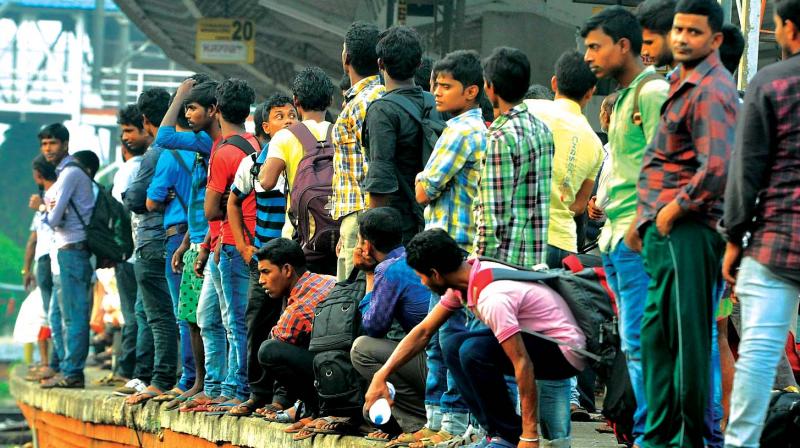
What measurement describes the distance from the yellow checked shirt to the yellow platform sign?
19.7m

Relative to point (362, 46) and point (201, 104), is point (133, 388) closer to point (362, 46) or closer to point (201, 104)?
point (201, 104)

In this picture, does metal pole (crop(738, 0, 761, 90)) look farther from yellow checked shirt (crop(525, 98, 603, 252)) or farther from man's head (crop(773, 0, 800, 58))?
man's head (crop(773, 0, 800, 58))

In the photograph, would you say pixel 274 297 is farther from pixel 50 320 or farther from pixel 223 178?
pixel 50 320

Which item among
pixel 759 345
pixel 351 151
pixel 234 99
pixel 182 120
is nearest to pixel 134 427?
pixel 182 120

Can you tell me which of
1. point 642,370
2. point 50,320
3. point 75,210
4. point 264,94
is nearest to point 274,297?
point 642,370

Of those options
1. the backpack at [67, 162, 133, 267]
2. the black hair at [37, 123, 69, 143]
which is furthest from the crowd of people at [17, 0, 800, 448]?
the black hair at [37, 123, 69, 143]

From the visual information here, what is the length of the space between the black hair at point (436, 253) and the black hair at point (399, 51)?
4.67 ft

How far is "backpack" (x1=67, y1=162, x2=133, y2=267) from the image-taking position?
539 inches

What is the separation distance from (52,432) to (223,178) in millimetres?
6132

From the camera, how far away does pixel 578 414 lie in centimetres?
931

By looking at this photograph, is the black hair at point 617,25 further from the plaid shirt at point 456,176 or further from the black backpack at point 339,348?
the black backpack at point 339,348

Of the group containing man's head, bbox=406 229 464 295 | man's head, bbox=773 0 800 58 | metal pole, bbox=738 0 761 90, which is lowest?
man's head, bbox=406 229 464 295

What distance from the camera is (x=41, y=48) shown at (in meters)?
96.8

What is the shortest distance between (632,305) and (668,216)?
0.63 m
